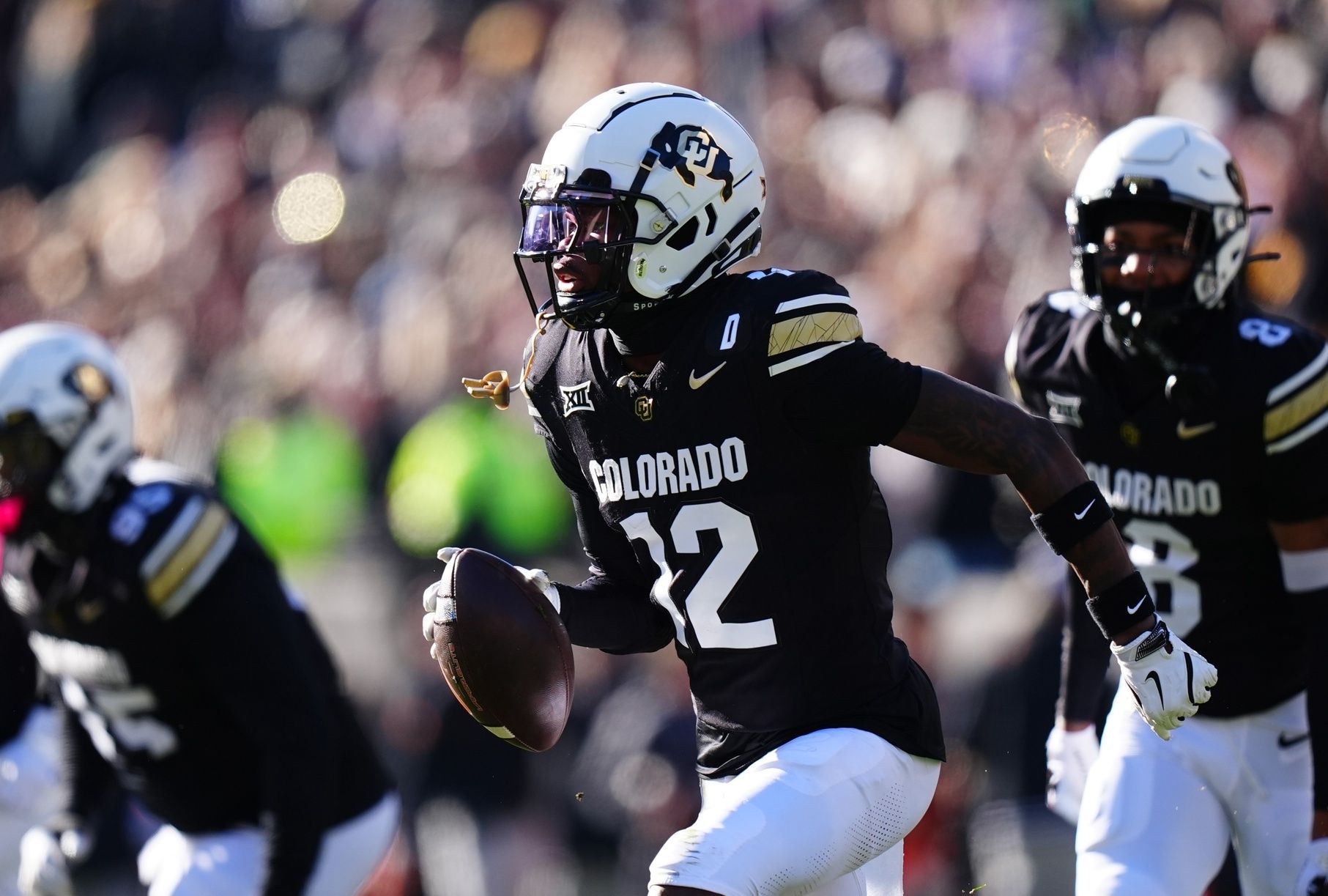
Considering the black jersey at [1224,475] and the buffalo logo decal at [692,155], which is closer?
the buffalo logo decal at [692,155]

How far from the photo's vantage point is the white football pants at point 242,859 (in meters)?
4.29

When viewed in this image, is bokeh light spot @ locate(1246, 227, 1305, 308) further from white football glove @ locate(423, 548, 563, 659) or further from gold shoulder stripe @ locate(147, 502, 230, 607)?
gold shoulder stripe @ locate(147, 502, 230, 607)

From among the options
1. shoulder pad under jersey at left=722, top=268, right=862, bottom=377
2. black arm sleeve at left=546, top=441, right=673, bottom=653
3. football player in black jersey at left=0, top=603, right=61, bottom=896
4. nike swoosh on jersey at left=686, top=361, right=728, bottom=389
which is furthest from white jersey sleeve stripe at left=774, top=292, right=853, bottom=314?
football player in black jersey at left=0, top=603, right=61, bottom=896

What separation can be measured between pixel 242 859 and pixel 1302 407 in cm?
259

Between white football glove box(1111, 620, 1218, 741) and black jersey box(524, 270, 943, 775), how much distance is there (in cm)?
38

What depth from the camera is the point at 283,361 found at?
768 cm

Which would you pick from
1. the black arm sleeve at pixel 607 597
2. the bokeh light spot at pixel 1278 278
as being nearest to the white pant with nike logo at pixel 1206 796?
the black arm sleeve at pixel 607 597

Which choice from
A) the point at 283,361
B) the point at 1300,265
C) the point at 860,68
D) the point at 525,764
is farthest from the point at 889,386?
the point at 283,361

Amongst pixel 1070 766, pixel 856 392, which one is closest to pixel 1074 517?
pixel 856 392

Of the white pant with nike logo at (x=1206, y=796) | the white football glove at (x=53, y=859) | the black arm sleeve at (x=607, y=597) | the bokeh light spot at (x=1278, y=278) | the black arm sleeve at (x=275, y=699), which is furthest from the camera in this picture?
the bokeh light spot at (x=1278, y=278)

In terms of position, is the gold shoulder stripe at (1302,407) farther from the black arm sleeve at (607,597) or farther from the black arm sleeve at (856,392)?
the black arm sleeve at (607,597)

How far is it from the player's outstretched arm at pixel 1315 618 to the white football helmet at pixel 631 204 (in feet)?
4.45

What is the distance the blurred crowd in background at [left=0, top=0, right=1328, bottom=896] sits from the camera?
218 inches

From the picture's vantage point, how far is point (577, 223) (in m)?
3.15
